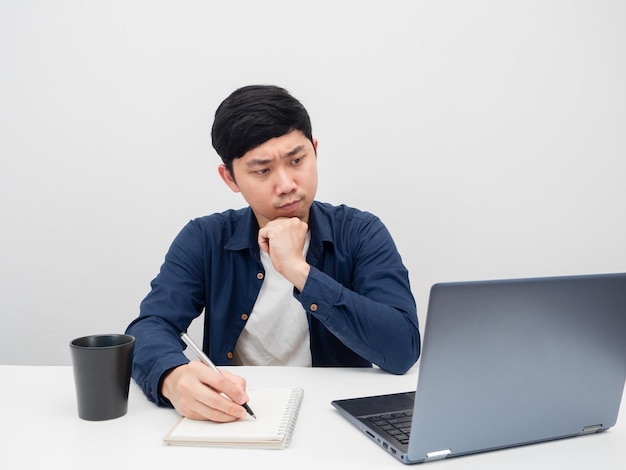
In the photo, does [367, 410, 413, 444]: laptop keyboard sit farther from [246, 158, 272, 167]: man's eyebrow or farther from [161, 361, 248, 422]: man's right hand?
[246, 158, 272, 167]: man's eyebrow

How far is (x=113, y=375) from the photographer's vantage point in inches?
38.1

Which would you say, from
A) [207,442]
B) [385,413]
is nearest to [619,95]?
[385,413]

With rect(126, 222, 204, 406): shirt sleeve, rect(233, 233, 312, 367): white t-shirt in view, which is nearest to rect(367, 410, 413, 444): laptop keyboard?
rect(126, 222, 204, 406): shirt sleeve

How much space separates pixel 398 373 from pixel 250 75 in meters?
1.25

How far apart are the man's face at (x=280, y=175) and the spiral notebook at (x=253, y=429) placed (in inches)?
22.2

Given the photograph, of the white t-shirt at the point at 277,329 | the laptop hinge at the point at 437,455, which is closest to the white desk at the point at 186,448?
the laptop hinge at the point at 437,455

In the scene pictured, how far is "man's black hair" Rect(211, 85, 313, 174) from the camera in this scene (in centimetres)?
142

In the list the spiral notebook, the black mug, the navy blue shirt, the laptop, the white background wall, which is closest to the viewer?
the laptop

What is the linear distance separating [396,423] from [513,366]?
216 millimetres

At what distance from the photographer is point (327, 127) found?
2.08 m

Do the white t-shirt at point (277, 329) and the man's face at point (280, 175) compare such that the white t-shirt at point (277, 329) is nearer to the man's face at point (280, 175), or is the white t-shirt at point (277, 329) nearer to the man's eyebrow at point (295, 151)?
the man's face at point (280, 175)

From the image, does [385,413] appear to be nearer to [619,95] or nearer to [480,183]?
[480,183]

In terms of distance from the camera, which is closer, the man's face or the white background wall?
the man's face

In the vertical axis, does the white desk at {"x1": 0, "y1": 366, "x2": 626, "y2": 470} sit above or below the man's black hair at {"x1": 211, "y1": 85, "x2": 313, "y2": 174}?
below
